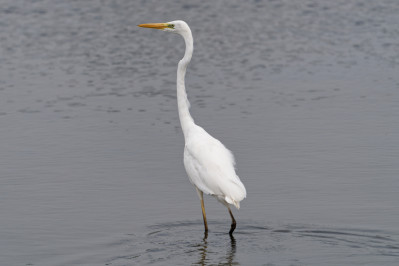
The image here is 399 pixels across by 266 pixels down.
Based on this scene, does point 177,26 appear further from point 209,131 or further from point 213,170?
point 209,131

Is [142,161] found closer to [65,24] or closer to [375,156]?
[375,156]

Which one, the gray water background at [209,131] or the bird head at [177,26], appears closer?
the gray water background at [209,131]

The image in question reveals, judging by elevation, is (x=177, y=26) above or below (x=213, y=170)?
above

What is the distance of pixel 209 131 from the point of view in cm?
1268

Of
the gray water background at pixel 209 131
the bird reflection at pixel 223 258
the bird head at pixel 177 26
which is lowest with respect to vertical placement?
the bird reflection at pixel 223 258

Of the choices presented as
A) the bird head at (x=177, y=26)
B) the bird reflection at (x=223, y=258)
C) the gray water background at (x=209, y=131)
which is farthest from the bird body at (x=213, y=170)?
the bird head at (x=177, y=26)

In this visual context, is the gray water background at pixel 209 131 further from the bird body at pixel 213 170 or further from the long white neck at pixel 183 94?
the long white neck at pixel 183 94

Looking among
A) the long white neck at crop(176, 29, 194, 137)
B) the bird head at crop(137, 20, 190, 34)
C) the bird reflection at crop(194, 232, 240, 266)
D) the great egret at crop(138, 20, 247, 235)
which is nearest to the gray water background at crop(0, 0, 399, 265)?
the bird reflection at crop(194, 232, 240, 266)

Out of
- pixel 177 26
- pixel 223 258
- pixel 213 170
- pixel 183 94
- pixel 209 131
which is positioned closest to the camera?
pixel 223 258

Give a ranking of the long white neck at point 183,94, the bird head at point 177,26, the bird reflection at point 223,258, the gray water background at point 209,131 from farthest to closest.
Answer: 1. the bird head at point 177,26
2. the long white neck at point 183,94
3. the gray water background at point 209,131
4. the bird reflection at point 223,258

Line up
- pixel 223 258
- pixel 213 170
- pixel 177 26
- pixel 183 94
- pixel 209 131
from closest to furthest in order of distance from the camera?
pixel 223 258
pixel 213 170
pixel 183 94
pixel 177 26
pixel 209 131

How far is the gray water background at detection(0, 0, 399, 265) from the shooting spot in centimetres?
855

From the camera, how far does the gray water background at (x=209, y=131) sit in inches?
337

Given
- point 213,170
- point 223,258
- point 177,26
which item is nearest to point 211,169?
point 213,170
